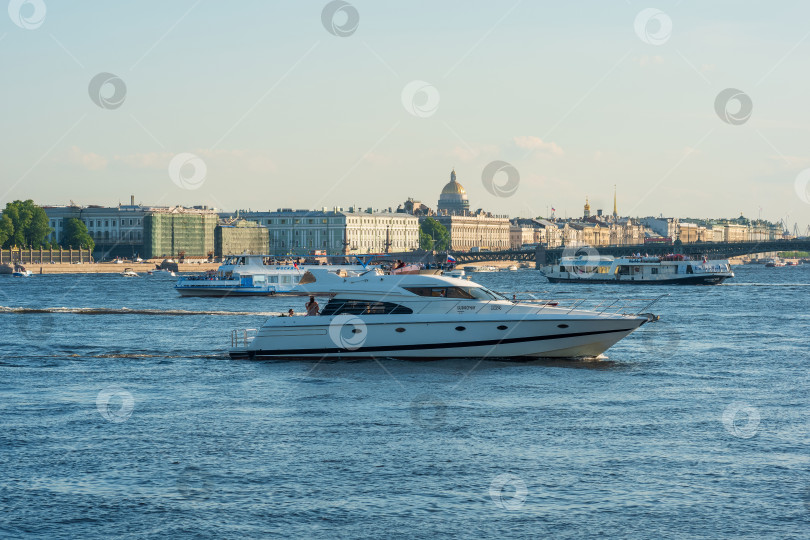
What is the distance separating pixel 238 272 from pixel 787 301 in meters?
36.7

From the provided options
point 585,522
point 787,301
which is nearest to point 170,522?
point 585,522

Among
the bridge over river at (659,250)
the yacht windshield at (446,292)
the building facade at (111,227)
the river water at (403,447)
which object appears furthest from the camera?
the building facade at (111,227)

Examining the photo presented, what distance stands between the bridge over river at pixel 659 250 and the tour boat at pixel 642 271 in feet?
85.4

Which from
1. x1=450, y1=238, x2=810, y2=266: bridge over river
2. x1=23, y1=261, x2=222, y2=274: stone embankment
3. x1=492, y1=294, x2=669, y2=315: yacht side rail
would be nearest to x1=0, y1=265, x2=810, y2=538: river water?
x1=492, y1=294, x2=669, y2=315: yacht side rail

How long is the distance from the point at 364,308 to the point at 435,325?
1906 mm

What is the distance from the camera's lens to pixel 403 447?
1809 cm

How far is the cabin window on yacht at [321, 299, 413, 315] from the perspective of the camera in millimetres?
28578

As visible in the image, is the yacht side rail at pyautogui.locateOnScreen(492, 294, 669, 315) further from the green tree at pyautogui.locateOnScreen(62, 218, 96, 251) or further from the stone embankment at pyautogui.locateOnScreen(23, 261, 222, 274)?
the green tree at pyautogui.locateOnScreen(62, 218, 96, 251)

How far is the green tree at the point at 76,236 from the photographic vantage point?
16788 cm

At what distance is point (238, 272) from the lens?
7825 centimetres

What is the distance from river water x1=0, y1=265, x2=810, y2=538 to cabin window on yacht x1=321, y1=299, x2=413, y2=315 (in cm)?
136

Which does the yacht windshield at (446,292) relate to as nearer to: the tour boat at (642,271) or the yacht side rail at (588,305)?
the yacht side rail at (588,305)

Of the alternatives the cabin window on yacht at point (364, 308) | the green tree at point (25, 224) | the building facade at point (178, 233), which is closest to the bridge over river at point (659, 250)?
the building facade at point (178, 233)

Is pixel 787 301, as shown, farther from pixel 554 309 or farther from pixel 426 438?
pixel 426 438
